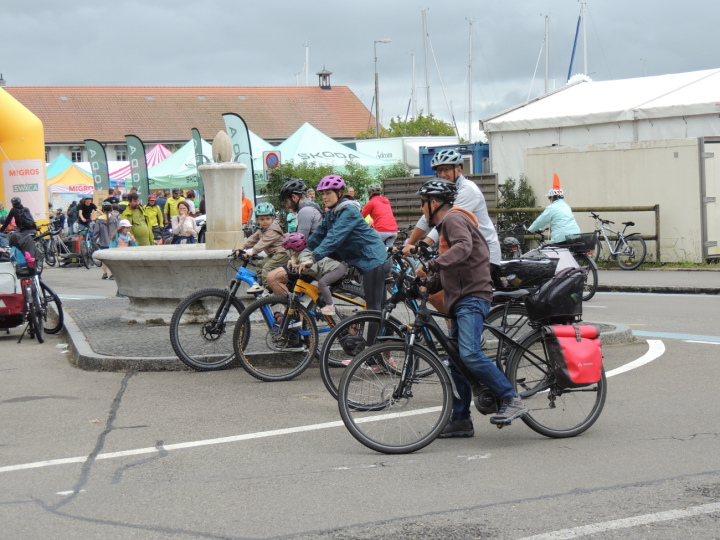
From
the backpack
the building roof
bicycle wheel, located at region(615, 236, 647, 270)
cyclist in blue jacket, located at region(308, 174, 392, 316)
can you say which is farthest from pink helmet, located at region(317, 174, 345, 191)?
the building roof

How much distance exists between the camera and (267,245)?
9953 mm

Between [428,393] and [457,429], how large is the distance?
→ 1.30 feet

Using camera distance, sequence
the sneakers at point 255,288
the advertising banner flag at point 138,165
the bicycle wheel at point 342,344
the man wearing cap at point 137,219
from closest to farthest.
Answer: the bicycle wheel at point 342,344, the sneakers at point 255,288, the man wearing cap at point 137,219, the advertising banner flag at point 138,165

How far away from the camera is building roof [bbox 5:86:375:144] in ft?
289

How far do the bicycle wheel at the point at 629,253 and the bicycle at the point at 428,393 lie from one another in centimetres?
1498

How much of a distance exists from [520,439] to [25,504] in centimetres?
311

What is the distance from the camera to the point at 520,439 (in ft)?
22.0

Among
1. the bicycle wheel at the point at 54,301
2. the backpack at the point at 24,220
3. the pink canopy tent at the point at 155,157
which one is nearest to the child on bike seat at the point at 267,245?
the bicycle wheel at the point at 54,301

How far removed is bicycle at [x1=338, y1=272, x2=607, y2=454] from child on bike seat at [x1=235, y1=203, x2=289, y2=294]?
3323 mm

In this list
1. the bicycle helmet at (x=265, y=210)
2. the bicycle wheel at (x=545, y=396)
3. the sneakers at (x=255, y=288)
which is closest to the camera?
the bicycle wheel at (x=545, y=396)

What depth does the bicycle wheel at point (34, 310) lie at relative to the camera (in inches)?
496

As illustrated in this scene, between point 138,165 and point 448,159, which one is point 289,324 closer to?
point 448,159

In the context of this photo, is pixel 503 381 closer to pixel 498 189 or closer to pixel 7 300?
pixel 7 300

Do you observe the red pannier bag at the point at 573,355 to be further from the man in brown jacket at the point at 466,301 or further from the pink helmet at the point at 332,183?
the pink helmet at the point at 332,183
